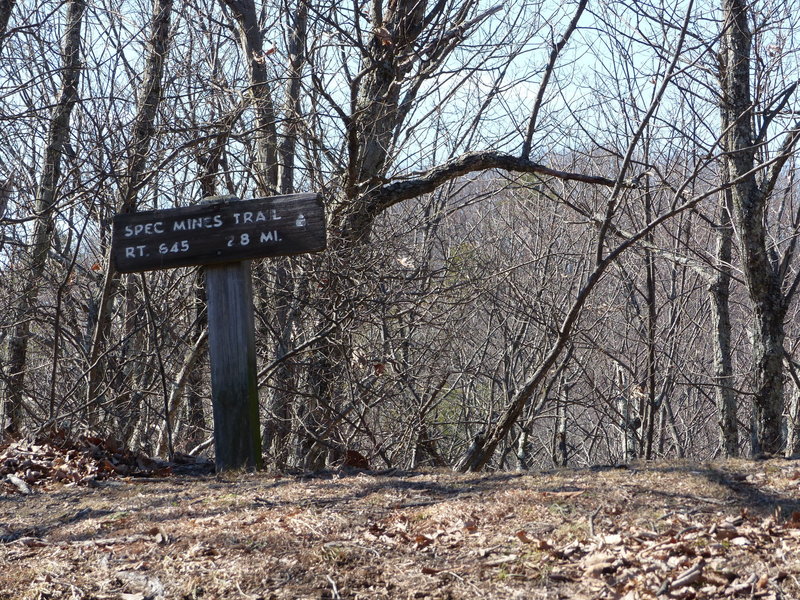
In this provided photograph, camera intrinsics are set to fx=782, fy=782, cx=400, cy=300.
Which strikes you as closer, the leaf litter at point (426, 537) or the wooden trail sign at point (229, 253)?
the leaf litter at point (426, 537)

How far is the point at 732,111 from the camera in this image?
624 centimetres

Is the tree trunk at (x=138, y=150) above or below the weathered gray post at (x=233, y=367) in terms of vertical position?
above

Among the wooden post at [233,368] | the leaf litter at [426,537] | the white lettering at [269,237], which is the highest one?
the white lettering at [269,237]

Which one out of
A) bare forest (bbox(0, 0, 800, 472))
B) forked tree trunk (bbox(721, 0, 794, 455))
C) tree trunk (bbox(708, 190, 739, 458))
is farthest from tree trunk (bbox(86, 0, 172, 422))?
tree trunk (bbox(708, 190, 739, 458))

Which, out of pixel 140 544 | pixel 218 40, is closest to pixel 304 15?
pixel 218 40

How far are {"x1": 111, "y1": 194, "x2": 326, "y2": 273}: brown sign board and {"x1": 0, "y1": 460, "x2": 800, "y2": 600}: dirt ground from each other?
135cm

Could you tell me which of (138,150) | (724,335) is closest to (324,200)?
(138,150)

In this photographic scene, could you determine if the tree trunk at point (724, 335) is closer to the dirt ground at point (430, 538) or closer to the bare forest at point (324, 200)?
the bare forest at point (324, 200)

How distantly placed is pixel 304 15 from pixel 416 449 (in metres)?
4.53

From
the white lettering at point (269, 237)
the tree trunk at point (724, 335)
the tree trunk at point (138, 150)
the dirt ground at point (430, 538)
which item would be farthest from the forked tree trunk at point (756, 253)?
the tree trunk at point (138, 150)

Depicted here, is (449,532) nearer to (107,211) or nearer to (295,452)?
(107,211)

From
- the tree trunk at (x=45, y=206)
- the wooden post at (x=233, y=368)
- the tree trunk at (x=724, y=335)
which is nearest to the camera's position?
the wooden post at (x=233, y=368)

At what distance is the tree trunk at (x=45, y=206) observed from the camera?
7773 millimetres

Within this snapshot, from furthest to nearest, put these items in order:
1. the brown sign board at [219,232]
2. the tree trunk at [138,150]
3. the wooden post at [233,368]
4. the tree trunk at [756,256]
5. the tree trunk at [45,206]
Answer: the tree trunk at [45,206]
the tree trunk at [138,150]
the tree trunk at [756,256]
the wooden post at [233,368]
the brown sign board at [219,232]
